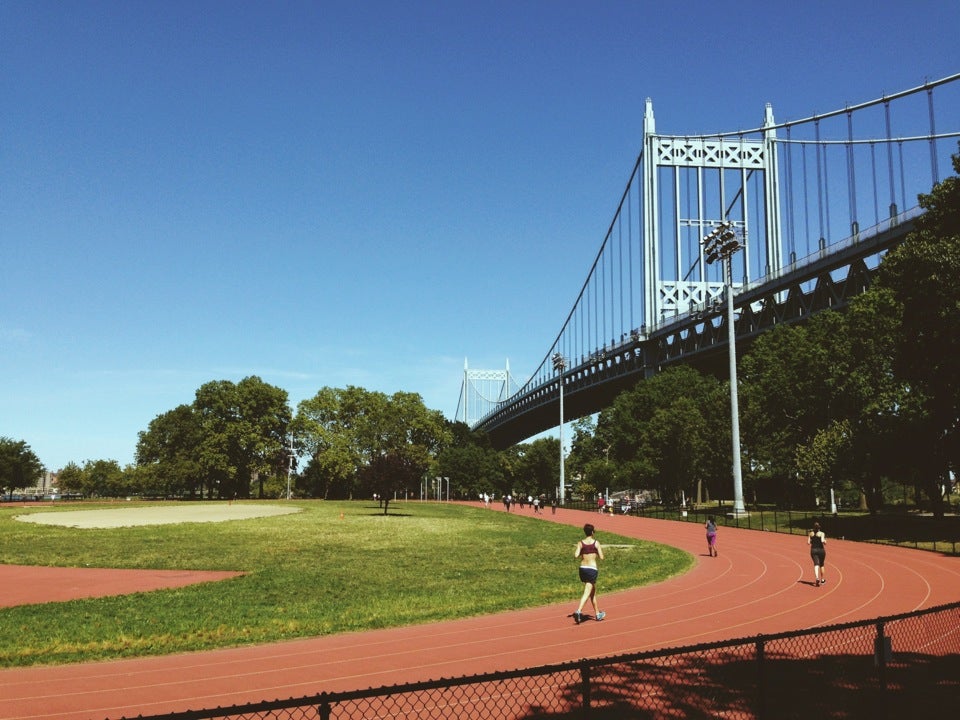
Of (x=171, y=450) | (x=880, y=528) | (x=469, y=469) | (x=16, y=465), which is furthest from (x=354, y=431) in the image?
(x=880, y=528)

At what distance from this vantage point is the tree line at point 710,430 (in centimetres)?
3156

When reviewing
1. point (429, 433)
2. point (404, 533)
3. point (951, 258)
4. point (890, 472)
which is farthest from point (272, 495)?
point (951, 258)

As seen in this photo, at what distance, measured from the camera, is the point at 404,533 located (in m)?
39.8

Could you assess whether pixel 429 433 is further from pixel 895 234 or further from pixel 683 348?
pixel 895 234

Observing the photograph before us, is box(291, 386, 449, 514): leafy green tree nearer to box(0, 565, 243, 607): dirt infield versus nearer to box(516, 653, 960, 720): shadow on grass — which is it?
box(0, 565, 243, 607): dirt infield

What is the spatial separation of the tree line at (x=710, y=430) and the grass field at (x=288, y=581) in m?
14.8

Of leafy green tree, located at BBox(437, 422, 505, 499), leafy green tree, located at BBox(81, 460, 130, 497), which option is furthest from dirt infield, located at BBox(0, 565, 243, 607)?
leafy green tree, located at BBox(81, 460, 130, 497)

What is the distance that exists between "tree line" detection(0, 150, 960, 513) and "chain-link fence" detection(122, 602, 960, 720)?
20909mm

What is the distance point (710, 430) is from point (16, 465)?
102019 millimetres

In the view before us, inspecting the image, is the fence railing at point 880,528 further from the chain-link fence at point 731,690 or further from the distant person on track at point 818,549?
the chain-link fence at point 731,690

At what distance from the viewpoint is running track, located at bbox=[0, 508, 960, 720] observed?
33.2ft

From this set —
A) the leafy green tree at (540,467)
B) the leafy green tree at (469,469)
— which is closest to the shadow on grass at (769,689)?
the leafy green tree at (469,469)

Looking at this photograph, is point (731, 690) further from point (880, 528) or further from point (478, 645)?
point (880, 528)

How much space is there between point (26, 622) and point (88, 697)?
20.4ft
